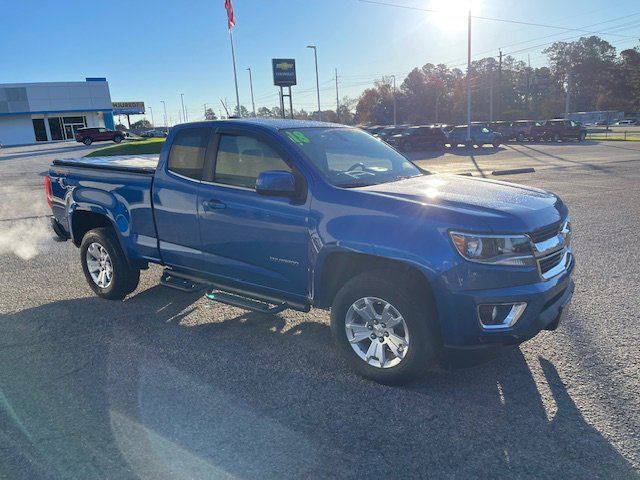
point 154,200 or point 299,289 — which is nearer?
point 299,289

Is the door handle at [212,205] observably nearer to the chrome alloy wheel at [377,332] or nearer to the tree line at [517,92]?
the chrome alloy wheel at [377,332]

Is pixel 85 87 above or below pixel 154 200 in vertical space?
above

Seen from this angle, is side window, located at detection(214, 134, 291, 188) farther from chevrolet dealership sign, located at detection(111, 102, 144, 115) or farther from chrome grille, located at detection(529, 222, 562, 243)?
chevrolet dealership sign, located at detection(111, 102, 144, 115)

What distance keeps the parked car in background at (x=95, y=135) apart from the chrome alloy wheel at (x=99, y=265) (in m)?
48.7

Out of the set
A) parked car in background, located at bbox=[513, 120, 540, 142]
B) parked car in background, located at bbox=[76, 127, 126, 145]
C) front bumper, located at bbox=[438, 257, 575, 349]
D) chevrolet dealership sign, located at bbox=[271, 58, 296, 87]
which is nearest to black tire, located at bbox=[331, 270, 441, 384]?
front bumper, located at bbox=[438, 257, 575, 349]

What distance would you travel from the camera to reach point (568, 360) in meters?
3.96

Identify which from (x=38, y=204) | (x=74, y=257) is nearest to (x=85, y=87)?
(x=38, y=204)

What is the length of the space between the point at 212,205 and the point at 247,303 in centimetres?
90

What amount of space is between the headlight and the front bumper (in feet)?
0.62

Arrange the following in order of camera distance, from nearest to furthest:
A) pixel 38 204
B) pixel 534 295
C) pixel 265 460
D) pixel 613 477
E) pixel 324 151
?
pixel 613 477, pixel 265 460, pixel 534 295, pixel 324 151, pixel 38 204

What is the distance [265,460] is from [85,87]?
2767 inches

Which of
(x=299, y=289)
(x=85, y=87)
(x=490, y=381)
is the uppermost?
(x=85, y=87)

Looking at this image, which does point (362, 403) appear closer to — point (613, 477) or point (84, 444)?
point (613, 477)

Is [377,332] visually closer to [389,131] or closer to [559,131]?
[389,131]
